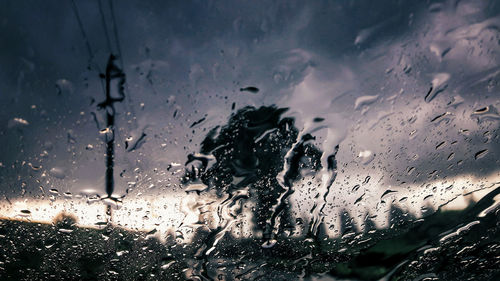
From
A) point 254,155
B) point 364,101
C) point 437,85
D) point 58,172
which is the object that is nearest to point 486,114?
point 437,85

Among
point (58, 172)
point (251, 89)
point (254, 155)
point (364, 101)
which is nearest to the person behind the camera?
point (251, 89)

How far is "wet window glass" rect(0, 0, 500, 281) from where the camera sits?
8.11 feet

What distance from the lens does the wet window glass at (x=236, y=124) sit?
2471 millimetres

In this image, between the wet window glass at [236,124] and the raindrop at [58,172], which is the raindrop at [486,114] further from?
the raindrop at [58,172]

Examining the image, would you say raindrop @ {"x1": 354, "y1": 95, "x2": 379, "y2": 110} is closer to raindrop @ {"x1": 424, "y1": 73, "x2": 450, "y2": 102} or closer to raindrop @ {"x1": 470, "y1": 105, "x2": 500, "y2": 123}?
raindrop @ {"x1": 424, "y1": 73, "x2": 450, "y2": 102}

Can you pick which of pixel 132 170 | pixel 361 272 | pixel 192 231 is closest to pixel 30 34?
pixel 132 170

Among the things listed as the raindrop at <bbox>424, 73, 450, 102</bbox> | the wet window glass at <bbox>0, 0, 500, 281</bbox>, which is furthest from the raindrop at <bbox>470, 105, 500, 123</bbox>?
the raindrop at <bbox>424, 73, 450, 102</bbox>

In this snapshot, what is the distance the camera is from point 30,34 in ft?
7.74

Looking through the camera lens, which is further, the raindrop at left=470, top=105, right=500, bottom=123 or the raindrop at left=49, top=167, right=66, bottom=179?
the raindrop at left=470, top=105, right=500, bottom=123

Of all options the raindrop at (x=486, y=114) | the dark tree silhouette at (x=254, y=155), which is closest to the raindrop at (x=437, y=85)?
the raindrop at (x=486, y=114)

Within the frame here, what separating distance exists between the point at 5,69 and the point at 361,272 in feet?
26.0

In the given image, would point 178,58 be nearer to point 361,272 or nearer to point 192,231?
point 192,231

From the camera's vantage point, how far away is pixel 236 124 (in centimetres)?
331

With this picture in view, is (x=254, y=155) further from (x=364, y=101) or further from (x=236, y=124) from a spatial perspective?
(x=364, y=101)
